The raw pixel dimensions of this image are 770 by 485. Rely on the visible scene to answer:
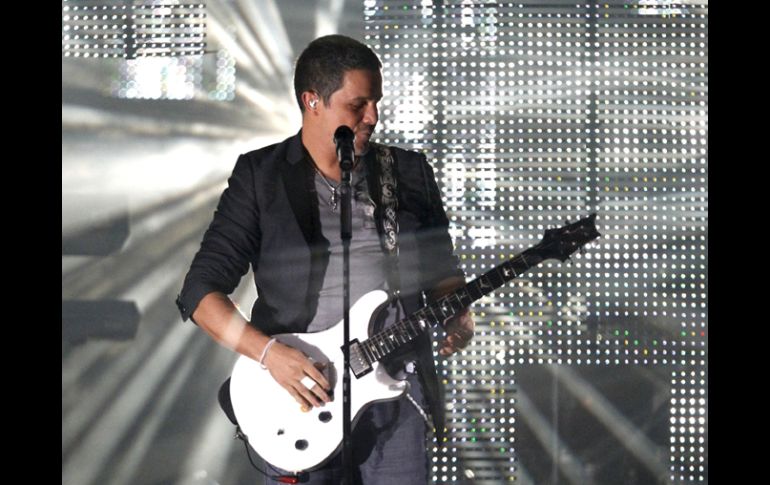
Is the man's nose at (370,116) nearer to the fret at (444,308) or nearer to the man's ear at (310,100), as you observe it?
the man's ear at (310,100)

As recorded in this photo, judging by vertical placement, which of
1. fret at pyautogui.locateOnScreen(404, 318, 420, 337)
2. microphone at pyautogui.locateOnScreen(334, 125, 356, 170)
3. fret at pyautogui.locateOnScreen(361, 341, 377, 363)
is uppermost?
microphone at pyautogui.locateOnScreen(334, 125, 356, 170)

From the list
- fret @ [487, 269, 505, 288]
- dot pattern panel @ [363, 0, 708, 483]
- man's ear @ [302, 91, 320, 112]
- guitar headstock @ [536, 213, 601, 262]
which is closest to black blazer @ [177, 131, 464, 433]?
man's ear @ [302, 91, 320, 112]

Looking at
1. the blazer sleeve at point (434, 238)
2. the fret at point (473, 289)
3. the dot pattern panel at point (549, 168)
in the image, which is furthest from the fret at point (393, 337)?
the dot pattern panel at point (549, 168)

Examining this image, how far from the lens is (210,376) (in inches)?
186

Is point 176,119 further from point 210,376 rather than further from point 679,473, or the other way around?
point 679,473

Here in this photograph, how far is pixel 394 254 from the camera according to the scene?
9.87ft

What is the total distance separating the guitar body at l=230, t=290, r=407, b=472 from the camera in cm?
291

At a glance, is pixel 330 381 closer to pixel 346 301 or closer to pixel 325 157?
pixel 346 301

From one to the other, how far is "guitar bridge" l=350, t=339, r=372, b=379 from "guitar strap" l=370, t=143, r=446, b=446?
17cm

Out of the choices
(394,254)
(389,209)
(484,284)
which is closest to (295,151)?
(389,209)

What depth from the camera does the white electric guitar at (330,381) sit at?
2.90 metres

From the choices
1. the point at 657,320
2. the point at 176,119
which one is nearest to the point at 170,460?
the point at 176,119

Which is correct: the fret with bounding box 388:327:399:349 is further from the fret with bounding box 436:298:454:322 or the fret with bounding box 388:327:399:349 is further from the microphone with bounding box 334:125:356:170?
the microphone with bounding box 334:125:356:170

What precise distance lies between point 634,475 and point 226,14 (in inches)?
123
